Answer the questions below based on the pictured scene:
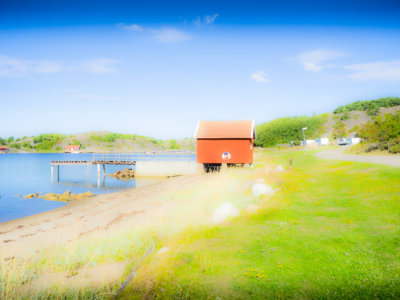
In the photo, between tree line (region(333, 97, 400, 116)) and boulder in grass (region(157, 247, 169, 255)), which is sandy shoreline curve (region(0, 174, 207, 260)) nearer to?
boulder in grass (region(157, 247, 169, 255))

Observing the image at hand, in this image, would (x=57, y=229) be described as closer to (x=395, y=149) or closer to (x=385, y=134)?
(x=395, y=149)

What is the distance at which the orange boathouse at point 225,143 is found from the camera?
1463 inches

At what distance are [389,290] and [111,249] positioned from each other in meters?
7.76

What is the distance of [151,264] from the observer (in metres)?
7.66

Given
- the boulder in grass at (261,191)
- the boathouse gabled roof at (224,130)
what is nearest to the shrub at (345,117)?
the boathouse gabled roof at (224,130)

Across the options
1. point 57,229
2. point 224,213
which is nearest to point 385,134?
point 224,213

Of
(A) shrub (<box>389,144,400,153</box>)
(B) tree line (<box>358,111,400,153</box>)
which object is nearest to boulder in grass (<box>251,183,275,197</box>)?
(A) shrub (<box>389,144,400,153</box>)

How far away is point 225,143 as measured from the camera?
37.6 metres

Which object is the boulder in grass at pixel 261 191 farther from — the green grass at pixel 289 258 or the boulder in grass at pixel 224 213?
the boulder in grass at pixel 224 213

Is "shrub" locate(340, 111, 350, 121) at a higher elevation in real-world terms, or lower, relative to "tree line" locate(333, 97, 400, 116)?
lower

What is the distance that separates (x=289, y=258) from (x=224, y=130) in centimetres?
3082

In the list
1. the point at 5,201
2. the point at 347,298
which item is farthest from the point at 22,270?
the point at 5,201

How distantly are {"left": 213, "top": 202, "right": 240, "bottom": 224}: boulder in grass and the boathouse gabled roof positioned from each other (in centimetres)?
2498

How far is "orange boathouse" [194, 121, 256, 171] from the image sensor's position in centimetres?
3716
